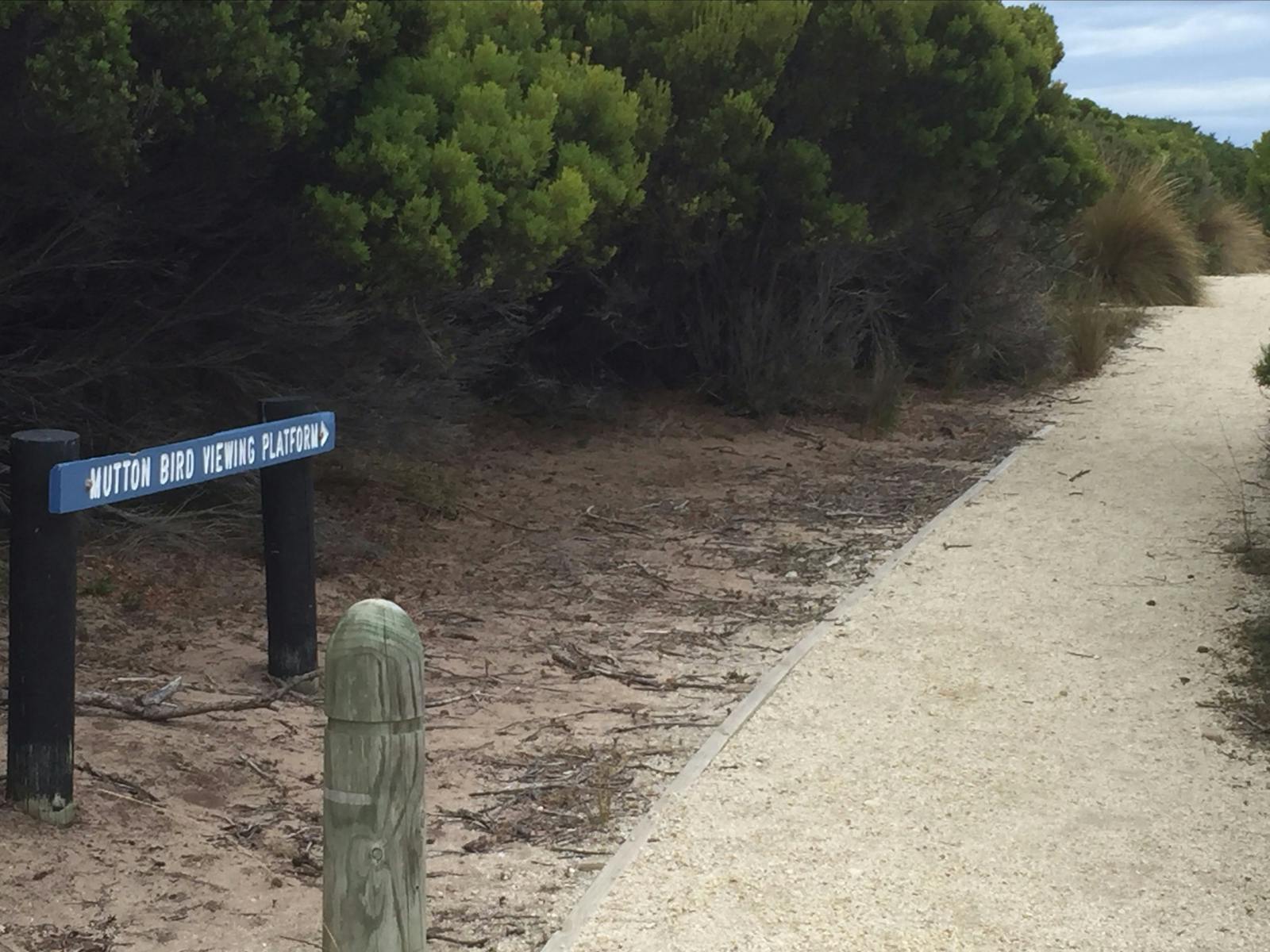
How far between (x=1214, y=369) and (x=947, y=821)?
40.4ft

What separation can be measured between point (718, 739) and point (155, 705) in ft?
6.33

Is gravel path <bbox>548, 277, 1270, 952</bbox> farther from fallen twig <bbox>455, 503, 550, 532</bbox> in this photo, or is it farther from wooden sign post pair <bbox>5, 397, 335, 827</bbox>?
fallen twig <bbox>455, 503, 550, 532</bbox>

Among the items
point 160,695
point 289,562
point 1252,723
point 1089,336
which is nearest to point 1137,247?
point 1089,336

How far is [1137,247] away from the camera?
69.3ft

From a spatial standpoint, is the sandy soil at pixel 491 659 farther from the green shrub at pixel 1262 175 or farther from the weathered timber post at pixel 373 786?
the green shrub at pixel 1262 175

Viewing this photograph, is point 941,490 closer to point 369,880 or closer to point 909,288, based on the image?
point 909,288

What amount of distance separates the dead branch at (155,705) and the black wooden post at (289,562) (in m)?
0.24

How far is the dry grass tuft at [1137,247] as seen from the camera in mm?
20703

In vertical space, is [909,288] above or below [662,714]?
above

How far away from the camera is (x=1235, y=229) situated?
87.2 feet

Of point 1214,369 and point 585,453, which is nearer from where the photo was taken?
point 585,453

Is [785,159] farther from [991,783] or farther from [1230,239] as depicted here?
[1230,239]

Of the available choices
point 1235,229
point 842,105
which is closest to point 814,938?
point 842,105

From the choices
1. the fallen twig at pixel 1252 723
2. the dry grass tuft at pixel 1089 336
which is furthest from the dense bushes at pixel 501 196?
the fallen twig at pixel 1252 723
